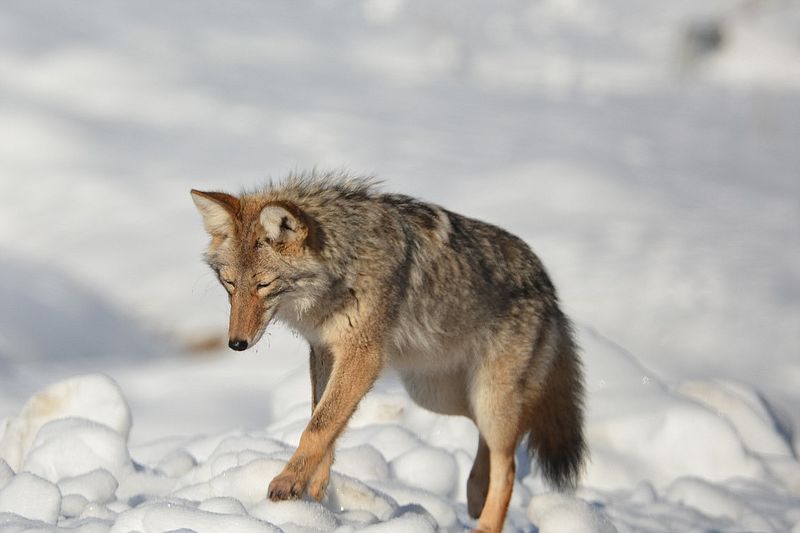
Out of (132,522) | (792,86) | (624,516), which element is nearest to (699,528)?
(624,516)

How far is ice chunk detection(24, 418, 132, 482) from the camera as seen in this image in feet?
17.5

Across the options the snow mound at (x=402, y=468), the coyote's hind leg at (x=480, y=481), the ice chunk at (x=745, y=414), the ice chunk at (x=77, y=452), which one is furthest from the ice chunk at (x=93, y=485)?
the ice chunk at (x=745, y=414)

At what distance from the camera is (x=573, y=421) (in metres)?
5.65

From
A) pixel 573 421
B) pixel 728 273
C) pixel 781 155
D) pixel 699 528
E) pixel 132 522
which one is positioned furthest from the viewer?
pixel 781 155

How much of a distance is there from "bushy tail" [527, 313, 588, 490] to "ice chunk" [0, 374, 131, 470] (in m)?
2.22

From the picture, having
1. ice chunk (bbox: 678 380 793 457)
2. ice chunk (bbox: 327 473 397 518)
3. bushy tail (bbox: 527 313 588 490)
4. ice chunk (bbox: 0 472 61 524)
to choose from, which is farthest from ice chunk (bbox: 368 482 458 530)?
ice chunk (bbox: 678 380 793 457)

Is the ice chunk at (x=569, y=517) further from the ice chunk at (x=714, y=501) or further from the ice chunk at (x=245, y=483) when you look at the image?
the ice chunk at (x=714, y=501)

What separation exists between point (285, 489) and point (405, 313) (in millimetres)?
970

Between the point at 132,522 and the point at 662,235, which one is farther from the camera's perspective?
the point at 662,235

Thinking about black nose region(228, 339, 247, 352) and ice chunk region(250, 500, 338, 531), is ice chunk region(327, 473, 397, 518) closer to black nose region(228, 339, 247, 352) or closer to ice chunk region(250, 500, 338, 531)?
ice chunk region(250, 500, 338, 531)

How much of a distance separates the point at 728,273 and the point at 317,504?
928 cm

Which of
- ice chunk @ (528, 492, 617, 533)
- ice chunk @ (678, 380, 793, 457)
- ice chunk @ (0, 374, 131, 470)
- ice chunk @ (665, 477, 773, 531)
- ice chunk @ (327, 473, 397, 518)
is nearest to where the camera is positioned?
ice chunk @ (327, 473, 397, 518)

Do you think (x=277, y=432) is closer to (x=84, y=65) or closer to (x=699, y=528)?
→ (x=699, y=528)

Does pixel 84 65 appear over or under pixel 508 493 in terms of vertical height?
over
